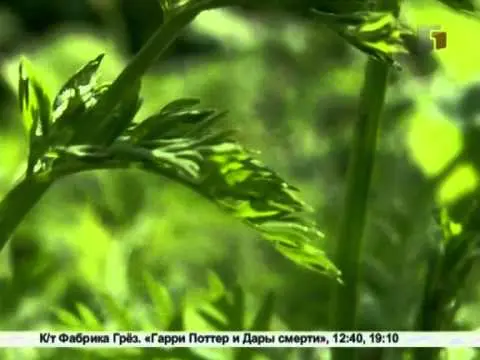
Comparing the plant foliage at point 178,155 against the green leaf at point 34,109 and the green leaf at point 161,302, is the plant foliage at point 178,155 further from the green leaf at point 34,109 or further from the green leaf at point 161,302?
the green leaf at point 161,302

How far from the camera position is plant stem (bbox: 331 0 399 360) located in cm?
53

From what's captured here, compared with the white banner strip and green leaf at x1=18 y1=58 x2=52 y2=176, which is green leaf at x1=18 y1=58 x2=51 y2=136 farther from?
the white banner strip

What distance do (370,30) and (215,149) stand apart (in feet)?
0.29

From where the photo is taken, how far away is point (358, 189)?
21.3 inches

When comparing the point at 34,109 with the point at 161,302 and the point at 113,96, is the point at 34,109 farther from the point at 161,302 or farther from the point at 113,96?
the point at 161,302

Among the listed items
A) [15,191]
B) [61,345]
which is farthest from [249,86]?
[15,191]

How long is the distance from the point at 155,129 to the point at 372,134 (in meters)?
0.11

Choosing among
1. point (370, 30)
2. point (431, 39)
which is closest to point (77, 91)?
point (370, 30)

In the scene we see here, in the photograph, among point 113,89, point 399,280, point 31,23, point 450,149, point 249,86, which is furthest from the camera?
point 31,23

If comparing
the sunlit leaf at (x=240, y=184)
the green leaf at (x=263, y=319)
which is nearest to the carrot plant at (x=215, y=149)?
the sunlit leaf at (x=240, y=184)

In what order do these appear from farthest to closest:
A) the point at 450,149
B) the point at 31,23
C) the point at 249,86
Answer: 1. the point at 31,23
2. the point at 249,86
3. the point at 450,149

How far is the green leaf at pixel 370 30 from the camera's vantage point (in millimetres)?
488

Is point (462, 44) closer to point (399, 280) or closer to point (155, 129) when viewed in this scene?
point (399, 280)

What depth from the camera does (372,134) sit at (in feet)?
1.77
